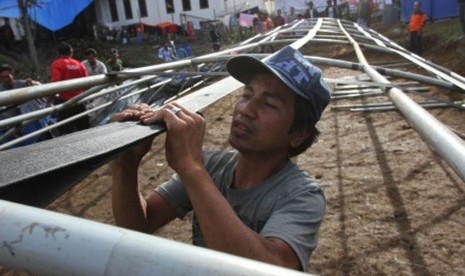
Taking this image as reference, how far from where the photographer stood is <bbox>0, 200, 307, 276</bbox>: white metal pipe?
44 cm

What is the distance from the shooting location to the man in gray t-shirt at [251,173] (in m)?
A: 1.04

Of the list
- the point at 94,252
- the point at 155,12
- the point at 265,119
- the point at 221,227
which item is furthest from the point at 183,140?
the point at 155,12

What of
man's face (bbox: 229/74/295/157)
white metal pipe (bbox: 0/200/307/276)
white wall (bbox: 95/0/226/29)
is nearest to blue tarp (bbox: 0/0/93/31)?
white wall (bbox: 95/0/226/29)

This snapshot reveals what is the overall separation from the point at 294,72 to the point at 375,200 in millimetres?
2521

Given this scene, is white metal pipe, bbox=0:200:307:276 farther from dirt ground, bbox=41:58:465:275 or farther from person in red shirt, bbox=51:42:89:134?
person in red shirt, bbox=51:42:89:134

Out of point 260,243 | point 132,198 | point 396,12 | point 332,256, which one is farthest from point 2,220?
point 396,12

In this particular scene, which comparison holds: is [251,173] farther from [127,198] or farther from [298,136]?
[127,198]

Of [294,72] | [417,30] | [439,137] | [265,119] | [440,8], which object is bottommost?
[417,30]

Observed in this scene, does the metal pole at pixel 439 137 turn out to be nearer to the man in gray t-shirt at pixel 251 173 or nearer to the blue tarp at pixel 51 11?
the man in gray t-shirt at pixel 251 173

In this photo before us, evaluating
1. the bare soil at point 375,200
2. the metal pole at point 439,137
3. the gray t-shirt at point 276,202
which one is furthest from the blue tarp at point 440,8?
the gray t-shirt at point 276,202

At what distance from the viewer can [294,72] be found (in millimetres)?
1295

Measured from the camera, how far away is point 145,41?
2606cm

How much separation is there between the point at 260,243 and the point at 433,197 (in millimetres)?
2873

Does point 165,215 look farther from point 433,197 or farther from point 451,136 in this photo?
point 433,197
